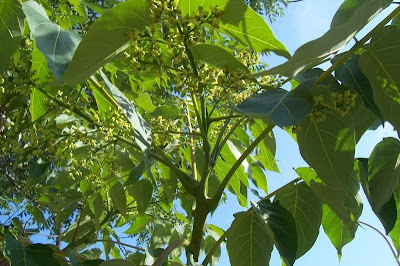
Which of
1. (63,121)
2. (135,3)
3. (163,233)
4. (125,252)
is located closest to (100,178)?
(63,121)

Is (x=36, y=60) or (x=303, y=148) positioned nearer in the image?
(x=303, y=148)

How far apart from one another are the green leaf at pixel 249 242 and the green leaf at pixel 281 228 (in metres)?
0.13

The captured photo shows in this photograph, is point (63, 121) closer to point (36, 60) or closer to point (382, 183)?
point (36, 60)

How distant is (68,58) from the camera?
1137 millimetres

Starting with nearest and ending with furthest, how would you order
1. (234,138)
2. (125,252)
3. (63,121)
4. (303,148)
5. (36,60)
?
(303,148)
(36,60)
(63,121)
(234,138)
(125,252)

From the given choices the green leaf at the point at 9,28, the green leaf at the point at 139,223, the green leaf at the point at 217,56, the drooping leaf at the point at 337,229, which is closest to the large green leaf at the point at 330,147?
the green leaf at the point at 217,56

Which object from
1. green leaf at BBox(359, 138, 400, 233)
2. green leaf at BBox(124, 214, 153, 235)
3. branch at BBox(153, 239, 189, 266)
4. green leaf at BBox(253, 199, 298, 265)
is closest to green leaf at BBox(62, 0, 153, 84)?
branch at BBox(153, 239, 189, 266)

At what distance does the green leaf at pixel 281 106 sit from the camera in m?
1.05

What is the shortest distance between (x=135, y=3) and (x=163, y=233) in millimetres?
1678

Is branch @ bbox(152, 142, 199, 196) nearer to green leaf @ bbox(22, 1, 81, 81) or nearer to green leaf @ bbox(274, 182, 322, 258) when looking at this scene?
green leaf @ bbox(274, 182, 322, 258)

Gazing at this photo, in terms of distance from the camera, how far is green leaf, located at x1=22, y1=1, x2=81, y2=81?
110cm

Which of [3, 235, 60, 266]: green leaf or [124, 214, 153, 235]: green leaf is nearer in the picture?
[3, 235, 60, 266]: green leaf

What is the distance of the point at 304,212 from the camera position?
1616 mm

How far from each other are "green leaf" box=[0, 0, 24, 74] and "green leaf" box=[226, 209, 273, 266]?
2.73 ft
